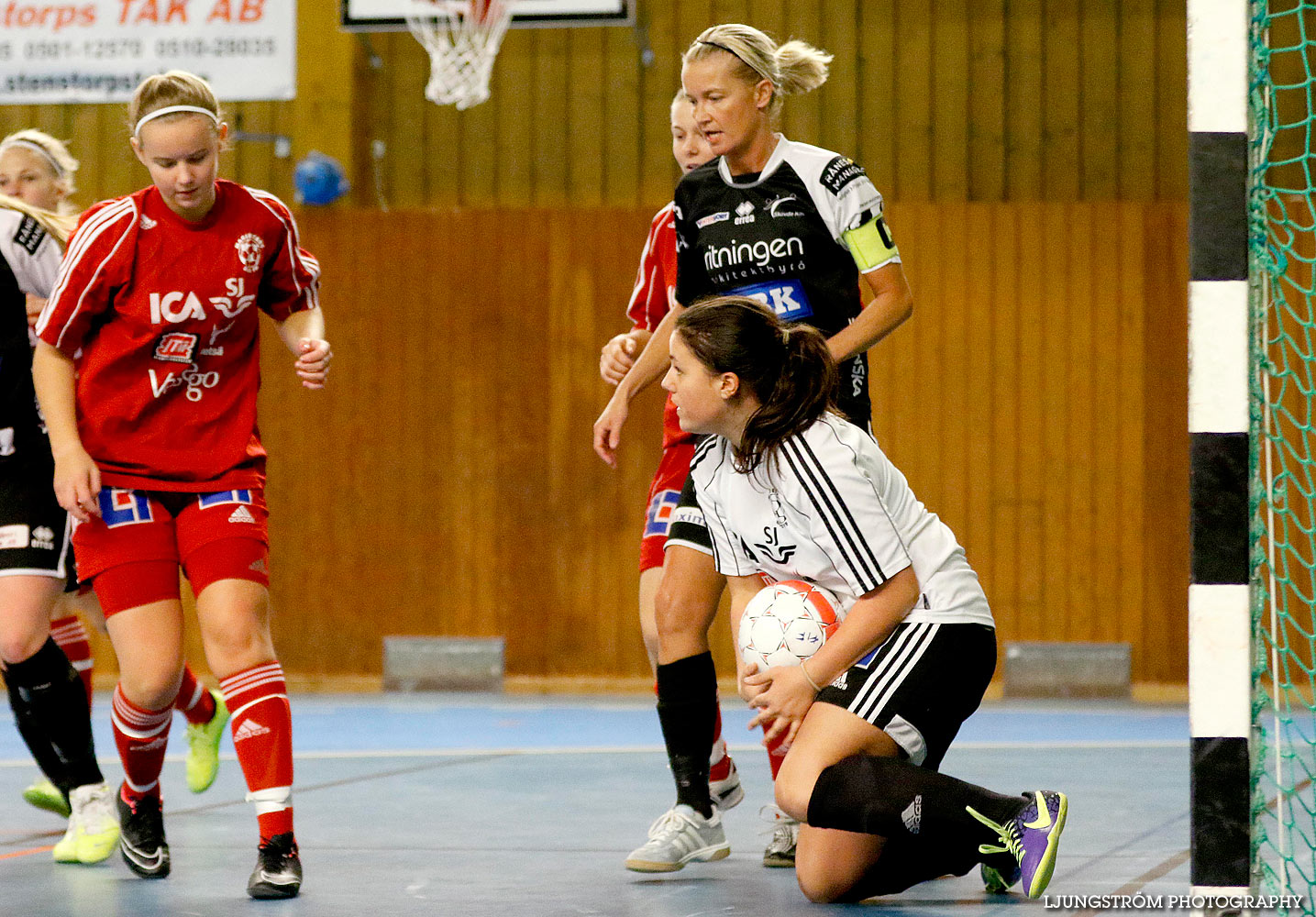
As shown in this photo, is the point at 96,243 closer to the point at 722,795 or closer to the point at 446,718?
the point at 722,795

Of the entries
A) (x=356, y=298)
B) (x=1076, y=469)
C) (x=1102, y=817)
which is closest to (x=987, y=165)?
(x=1076, y=469)

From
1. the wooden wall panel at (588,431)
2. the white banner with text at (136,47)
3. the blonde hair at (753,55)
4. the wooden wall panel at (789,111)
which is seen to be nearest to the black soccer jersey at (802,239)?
the blonde hair at (753,55)

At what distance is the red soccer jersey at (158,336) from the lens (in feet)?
11.1

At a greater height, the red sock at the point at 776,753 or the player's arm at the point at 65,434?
the player's arm at the point at 65,434

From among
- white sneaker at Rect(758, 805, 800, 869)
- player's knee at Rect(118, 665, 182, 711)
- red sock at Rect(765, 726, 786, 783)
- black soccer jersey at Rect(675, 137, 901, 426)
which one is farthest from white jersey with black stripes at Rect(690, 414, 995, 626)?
player's knee at Rect(118, 665, 182, 711)

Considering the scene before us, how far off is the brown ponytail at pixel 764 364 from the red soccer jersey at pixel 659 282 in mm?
919

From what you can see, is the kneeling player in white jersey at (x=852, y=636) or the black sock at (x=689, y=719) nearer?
the kneeling player in white jersey at (x=852, y=636)

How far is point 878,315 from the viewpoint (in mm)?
3377

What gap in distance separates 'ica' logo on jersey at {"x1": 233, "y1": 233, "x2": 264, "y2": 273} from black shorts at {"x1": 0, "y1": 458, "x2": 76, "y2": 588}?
812mm

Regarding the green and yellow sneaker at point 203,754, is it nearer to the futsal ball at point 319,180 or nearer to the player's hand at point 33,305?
the player's hand at point 33,305

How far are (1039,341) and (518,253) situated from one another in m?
2.82

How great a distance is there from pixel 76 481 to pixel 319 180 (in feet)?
18.0

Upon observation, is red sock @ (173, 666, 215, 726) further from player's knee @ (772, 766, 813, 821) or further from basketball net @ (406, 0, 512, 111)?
basketball net @ (406, 0, 512, 111)

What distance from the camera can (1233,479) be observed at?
8.07 feet
